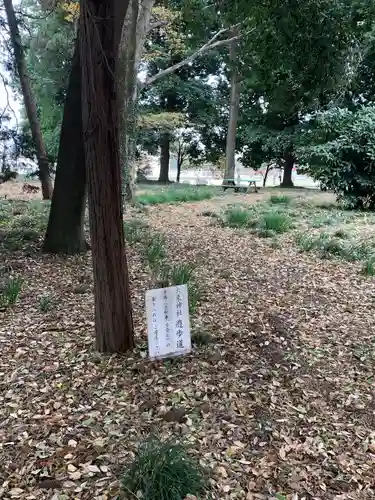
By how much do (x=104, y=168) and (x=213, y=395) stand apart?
1408 millimetres

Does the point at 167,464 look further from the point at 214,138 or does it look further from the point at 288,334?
the point at 214,138

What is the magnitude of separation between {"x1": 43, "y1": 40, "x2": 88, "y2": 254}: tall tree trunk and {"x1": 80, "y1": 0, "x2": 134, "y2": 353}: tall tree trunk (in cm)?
213

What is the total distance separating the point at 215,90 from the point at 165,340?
20.4 m

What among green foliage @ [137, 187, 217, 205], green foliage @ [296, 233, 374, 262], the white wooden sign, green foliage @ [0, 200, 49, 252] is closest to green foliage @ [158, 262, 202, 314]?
the white wooden sign

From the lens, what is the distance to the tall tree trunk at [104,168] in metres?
2.39

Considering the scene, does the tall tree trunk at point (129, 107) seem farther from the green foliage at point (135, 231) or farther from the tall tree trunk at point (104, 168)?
the tall tree trunk at point (104, 168)

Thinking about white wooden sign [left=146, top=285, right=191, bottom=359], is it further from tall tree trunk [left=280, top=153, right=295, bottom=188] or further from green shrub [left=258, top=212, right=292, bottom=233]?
tall tree trunk [left=280, top=153, right=295, bottom=188]

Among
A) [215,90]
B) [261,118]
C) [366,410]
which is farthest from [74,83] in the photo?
[215,90]

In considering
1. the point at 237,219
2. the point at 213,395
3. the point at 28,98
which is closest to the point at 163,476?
the point at 213,395

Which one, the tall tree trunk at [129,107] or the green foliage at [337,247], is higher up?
the tall tree trunk at [129,107]

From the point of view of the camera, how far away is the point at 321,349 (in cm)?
320

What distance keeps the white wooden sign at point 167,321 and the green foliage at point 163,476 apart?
2.85 feet

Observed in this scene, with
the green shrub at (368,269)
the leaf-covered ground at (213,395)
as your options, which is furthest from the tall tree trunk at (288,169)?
the leaf-covered ground at (213,395)

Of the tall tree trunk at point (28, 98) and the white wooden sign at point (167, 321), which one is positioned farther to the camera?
the tall tree trunk at point (28, 98)
